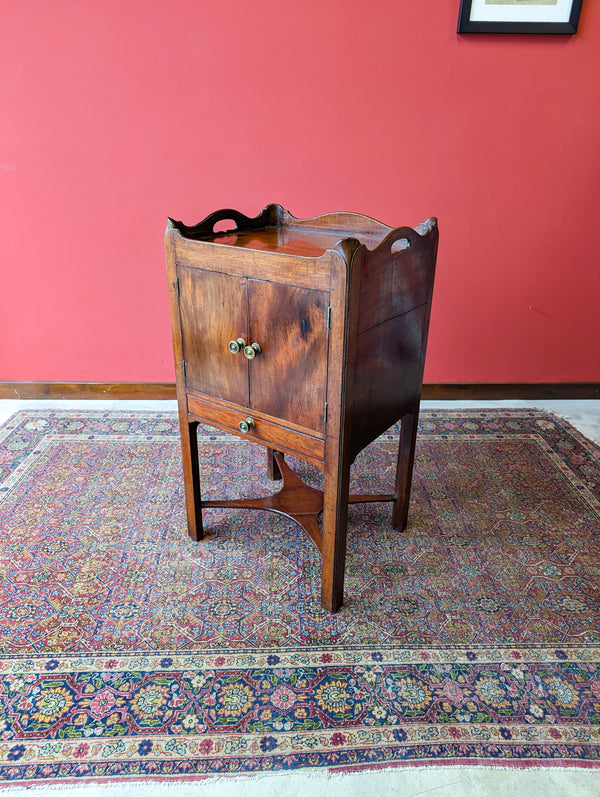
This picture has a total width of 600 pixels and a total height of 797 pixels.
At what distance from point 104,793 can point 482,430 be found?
2165mm

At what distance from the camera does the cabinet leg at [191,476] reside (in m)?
1.79

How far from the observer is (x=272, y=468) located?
2.27 metres

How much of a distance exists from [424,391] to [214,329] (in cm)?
174

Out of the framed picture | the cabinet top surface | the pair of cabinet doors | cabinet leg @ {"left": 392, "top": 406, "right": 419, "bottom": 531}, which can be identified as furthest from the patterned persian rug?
the framed picture

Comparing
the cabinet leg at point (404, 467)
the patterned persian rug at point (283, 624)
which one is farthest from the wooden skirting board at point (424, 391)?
the cabinet leg at point (404, 467)

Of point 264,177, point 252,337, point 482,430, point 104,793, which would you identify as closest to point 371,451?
point 482,430

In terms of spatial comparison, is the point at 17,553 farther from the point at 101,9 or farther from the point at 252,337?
the point at 101,9

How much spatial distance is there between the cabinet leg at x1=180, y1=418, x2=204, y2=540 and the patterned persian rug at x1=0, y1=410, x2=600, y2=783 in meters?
0.07

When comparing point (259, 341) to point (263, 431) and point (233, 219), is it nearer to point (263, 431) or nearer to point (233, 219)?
point (263, 431)

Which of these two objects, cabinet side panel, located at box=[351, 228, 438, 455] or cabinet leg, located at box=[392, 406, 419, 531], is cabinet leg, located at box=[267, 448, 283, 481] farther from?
cabinet side panel, located at box=[351, 228, 438, 455]

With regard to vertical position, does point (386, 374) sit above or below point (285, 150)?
below

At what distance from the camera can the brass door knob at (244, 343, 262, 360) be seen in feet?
4.81

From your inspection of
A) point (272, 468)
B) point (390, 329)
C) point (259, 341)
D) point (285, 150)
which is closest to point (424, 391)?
point (272, 468)

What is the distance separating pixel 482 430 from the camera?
8.91 ft
